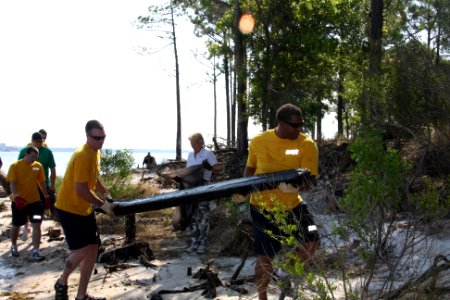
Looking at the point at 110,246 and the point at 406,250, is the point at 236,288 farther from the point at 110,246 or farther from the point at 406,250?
the point at 110,246

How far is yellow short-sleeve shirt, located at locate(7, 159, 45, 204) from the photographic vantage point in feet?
24.1

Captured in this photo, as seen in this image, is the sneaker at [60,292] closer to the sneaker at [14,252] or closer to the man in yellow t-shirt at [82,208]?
the man in yellow t-shirt at [82,208]

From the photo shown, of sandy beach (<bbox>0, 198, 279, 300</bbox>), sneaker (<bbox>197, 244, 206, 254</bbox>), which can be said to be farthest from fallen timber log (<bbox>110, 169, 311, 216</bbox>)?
sneaker (<bbox>197, 244, 206, 254</bbox>)

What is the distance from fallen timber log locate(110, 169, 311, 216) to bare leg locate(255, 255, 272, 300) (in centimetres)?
57

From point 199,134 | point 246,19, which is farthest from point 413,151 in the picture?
point 246,19

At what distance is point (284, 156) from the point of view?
4.25m

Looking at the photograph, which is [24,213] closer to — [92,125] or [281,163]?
[92,125]

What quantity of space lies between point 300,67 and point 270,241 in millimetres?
12987

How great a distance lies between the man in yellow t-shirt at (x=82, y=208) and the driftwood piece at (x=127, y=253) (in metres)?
1.89

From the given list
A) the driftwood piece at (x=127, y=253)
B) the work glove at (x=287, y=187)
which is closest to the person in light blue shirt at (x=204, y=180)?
the driftwood piece at (x=127, y=253)

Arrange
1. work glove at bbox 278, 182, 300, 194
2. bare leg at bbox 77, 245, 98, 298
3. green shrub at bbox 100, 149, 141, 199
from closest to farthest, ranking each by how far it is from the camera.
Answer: work glove at bbox 278, 182, 300, 194 → bare leg at bbox 77, 245, 98, 298 → green shrub at bbox 100, 149, 141, 199

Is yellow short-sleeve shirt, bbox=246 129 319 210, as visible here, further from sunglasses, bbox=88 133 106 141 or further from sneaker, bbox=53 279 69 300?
sneaker, bbox=53 279 69 300

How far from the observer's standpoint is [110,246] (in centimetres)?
789

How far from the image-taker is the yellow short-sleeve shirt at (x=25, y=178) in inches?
289
